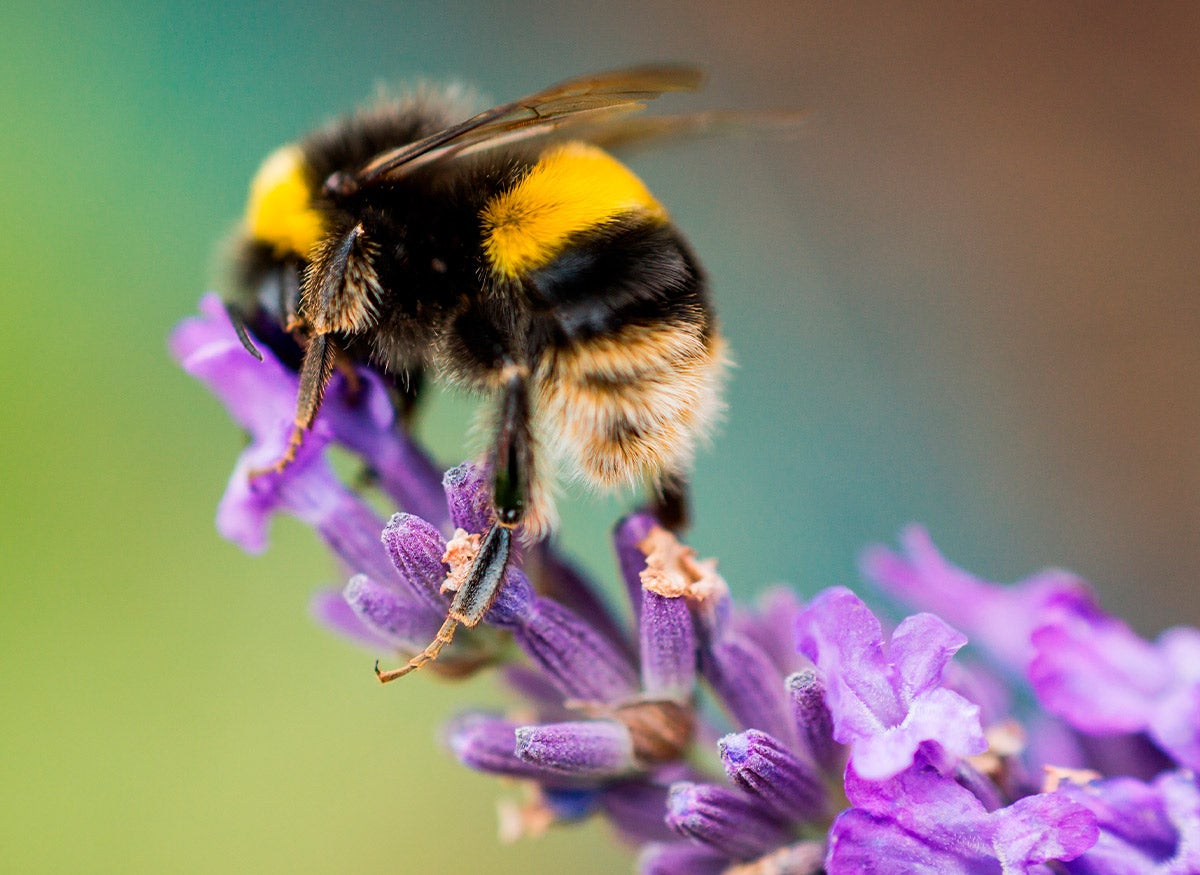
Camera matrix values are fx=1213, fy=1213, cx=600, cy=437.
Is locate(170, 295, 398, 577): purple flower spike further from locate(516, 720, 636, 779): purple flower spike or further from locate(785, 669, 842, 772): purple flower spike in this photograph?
locate(785, 669, 842, 772): purple flower spike

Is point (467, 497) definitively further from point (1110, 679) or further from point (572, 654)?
point (1110, 679)

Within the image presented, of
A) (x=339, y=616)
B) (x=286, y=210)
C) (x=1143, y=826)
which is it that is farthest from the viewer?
(x=339, y=616)

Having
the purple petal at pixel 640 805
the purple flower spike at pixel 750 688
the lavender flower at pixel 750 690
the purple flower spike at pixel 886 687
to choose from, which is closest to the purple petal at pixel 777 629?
the lavender flower at pixel 750 690

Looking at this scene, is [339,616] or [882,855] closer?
[882,855]

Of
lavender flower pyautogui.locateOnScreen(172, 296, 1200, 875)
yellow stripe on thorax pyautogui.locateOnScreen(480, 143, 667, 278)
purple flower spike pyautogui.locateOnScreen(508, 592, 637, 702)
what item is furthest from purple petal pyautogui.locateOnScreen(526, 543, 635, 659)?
yellow stripe on thorax pyautogui.locateOnScreen(480, 143, 667, 278)

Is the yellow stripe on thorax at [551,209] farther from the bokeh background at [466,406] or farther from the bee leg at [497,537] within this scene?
the bokeh background at [466,406]

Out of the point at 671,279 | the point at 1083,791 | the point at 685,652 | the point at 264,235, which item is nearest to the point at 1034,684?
the point at 1083,791

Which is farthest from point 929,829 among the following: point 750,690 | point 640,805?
point 640,805

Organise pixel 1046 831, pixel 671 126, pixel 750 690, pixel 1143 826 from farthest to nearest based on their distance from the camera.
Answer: pixel 671 126
pixel 750 690
pixel 1143 826
pixel 1046 831
